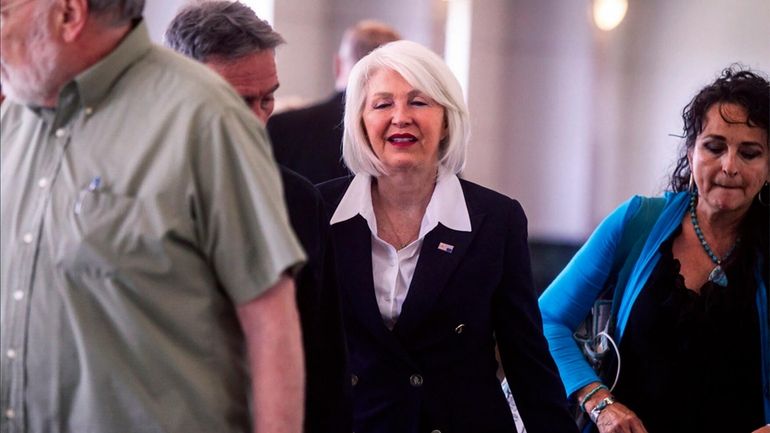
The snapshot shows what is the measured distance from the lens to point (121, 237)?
1.88 m

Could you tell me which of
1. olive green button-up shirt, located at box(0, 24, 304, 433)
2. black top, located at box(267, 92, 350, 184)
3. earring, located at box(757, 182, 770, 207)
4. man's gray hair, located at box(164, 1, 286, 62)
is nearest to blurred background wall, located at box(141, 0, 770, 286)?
black top, located at box(267, 92, 350, 184)

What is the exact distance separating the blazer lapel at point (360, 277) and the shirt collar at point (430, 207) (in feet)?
0.08

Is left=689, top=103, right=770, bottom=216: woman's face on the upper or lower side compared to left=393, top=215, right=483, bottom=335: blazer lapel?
upper

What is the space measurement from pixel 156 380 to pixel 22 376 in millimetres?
229

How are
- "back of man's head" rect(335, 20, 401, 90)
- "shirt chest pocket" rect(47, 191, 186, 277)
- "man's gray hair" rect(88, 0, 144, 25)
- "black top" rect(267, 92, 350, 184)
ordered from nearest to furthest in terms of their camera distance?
"shirt chest pocket" rect(47, 191, 186, 277), "man's gray hair" rect(88, 0, 144, 25), "black top" rect(267, 92, 350, 184), "back of man's head" rect(335, 20, 401, 90)

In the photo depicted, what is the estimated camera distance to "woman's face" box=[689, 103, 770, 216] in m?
3.08

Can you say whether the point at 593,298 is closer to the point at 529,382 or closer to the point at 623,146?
the point at 529,382

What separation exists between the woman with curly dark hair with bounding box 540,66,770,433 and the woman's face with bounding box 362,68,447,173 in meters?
0.59

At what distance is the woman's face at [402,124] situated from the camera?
9.82 feet

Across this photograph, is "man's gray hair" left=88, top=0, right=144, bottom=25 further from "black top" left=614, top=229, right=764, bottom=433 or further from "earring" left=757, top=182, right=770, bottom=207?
"earring" left=757, top=182, right=770, bottom=207

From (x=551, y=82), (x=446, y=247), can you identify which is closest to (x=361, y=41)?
(x=446, y=247)

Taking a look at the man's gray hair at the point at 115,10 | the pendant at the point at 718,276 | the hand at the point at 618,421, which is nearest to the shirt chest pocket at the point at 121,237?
the man's gray hair at the point at 115,10

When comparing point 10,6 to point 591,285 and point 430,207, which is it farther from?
point 591,285

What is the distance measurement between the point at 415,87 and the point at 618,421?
1.03 meters
